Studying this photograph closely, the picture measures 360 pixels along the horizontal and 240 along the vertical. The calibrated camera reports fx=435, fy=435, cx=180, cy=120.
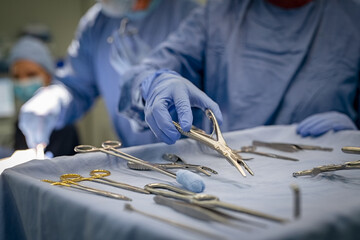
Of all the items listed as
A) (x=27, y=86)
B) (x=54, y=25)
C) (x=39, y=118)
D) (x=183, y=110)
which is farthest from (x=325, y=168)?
(x=54, y=25)

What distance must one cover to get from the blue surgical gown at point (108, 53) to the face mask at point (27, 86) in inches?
31.1

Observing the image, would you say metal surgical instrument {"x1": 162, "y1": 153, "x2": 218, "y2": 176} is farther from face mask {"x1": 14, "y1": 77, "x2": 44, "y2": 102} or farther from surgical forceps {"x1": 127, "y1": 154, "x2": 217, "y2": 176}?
face mask {"x1": 14, "y1": 77, "x2": 44, "y2": 102}

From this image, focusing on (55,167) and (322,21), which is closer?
(55,167)

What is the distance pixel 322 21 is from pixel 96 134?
372cm

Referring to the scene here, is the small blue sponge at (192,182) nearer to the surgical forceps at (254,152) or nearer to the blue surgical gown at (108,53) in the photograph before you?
the surgical forceps at (254,152)

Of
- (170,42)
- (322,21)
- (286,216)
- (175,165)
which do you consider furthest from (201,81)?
(286,216)

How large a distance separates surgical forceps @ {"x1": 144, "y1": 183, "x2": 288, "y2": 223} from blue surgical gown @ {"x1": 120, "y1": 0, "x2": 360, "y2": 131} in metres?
0.91

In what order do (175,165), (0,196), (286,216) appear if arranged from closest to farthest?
(286,216) → (0,196) → (175,165)

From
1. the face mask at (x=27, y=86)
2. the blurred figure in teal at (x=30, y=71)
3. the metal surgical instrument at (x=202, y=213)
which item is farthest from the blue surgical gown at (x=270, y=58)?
the face mask at (x=27, y=86)

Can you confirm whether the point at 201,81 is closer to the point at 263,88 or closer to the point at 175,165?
the point at 263,88

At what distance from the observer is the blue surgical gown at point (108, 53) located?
8.45ft

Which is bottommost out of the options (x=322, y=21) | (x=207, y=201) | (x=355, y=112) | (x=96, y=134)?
(x=96, y=134)

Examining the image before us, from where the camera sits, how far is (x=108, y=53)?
263cm

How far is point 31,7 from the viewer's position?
190 inches
